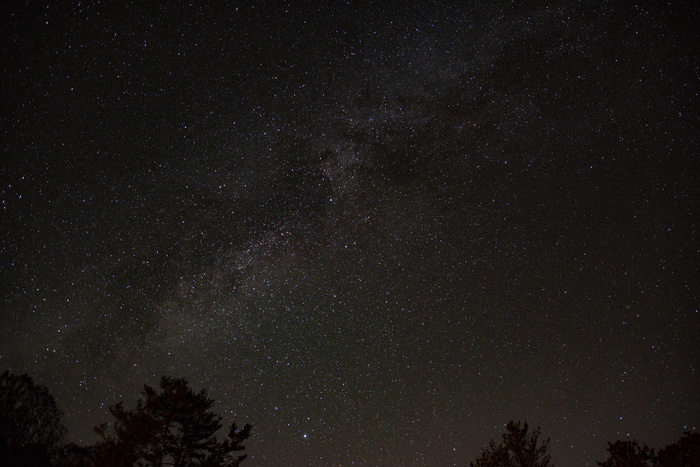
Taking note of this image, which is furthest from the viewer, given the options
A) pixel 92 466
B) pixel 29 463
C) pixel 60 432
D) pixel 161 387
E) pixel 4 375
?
pixel 60 432

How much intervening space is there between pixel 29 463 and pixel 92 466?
11.3m

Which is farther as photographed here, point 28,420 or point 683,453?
point 28,420

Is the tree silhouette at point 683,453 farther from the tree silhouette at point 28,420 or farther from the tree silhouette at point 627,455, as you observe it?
the tree silhouette at point 28,420

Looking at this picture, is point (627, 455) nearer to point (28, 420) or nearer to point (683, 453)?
point (683, 453)

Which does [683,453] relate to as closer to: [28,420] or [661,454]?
[661,454]

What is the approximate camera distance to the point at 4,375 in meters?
24.2

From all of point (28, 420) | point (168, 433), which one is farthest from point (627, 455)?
point (28, 420)

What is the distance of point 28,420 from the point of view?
81.3 ft

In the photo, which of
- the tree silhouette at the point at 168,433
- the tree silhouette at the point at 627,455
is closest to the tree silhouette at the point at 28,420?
the tree silhouette at the point at 168,433

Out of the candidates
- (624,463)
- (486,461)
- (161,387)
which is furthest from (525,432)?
(161,387)

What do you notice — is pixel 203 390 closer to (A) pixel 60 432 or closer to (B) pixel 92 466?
(B) pixel 92 466

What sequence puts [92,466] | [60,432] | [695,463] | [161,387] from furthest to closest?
[60,432] → [161,387] → [695,463] → [92,466]

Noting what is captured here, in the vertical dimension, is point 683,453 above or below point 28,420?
above

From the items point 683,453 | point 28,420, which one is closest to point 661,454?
point 683,453
